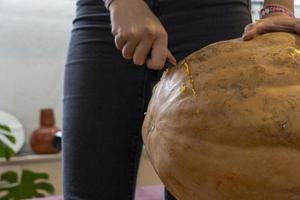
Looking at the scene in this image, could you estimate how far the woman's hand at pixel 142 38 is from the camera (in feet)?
2.11

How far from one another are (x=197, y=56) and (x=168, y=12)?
29cm

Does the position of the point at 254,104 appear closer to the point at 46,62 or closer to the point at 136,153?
the point at 136,153

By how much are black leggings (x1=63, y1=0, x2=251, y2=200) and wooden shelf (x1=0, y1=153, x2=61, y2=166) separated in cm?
161

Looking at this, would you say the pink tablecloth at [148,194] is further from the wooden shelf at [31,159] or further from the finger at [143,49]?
the finger at [143,49]

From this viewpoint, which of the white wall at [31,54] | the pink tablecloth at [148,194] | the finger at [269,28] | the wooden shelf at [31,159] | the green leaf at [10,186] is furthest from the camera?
the white wall at [31,54]

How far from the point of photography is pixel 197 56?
→ 1.91ft

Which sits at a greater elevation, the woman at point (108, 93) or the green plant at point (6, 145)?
the woman at point (108, 93)

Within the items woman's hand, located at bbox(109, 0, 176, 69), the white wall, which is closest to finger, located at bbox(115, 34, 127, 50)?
woman's hand, located at bbox(109, 0, 176, 69)

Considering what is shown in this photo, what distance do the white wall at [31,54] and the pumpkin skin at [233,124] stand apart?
2063 mm

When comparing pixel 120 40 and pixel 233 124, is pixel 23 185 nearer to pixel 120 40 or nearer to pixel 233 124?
pixel 120 40

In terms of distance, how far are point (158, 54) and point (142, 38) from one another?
0.10 ft

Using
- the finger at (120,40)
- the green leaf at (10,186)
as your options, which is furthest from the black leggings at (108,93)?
the green leaf at (10,186)

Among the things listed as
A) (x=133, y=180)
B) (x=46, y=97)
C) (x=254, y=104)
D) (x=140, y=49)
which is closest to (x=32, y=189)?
(x=46, y=97)

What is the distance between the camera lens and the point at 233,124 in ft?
1.66
